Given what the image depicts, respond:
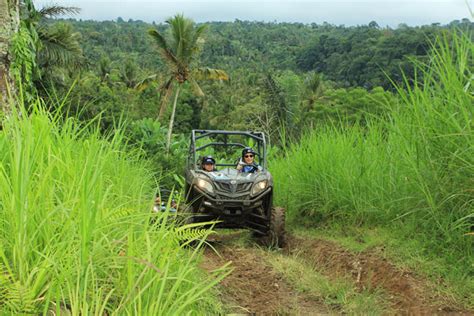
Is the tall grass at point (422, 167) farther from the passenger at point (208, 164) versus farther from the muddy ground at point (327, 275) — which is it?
the passenger at point (208, 164)

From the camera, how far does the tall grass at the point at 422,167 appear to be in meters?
4.65

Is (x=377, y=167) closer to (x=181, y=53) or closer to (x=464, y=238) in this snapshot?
(x=464, y=238)

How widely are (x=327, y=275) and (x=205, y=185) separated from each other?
1.99 metres

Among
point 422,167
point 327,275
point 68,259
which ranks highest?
point 68,259

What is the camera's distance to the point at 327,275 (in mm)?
5656

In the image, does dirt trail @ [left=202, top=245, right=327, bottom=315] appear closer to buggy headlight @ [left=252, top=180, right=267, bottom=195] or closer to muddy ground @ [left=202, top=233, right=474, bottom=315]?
muddy ground @ [left=202, top=233, right=474, bottom=315]

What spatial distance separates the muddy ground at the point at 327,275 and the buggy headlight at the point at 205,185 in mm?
785

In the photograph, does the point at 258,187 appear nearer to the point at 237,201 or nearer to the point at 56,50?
the point at 237,201

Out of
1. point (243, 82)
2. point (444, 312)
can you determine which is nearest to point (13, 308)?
point (444, 312)

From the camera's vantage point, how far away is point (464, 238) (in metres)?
4.77

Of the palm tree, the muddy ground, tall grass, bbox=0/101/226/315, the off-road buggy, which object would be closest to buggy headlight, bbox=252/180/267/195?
the off-road buggy

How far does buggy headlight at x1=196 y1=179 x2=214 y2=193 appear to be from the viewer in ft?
22.4

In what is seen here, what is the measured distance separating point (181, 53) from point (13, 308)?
3031 cm

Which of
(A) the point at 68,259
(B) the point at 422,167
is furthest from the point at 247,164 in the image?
(A) the point at 68,259
